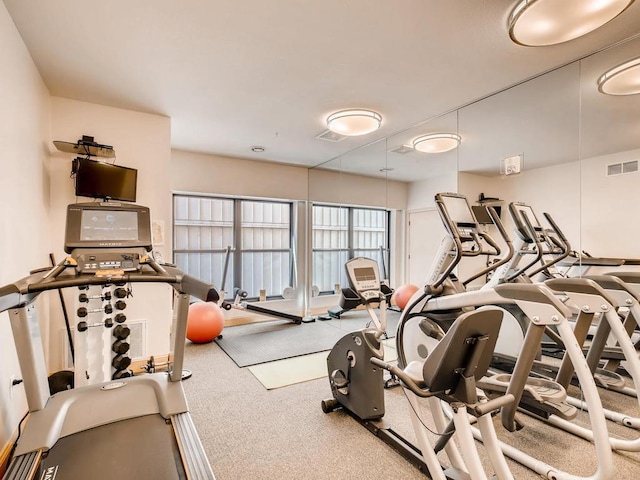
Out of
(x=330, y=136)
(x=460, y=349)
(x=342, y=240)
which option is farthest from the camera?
(x=342, y=240)

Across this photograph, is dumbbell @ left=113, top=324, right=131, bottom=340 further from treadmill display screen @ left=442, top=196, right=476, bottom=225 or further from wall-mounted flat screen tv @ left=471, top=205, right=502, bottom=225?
wall-mounted flat screen tv @ left=471, top=205, right=502, bottom=225

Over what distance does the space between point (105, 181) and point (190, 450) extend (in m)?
2.63

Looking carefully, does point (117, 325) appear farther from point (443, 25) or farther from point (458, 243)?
point (443, 25)

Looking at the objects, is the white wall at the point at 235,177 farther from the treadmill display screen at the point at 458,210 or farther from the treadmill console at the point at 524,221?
the treadmill console at the point at 524,221

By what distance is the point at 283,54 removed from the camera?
2.43 m

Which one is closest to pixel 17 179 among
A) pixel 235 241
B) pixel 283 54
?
pixel 283 54

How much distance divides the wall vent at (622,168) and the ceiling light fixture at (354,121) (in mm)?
2084

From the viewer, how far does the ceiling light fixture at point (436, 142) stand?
3.64 metres

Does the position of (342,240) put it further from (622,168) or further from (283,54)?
(622,168)

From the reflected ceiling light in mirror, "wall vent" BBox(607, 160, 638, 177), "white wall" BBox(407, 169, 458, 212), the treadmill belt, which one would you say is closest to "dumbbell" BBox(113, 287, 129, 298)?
the treadmill belt

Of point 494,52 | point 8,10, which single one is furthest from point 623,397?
point 8,10

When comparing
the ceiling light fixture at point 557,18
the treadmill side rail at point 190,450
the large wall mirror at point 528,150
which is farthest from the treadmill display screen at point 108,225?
the large wall mirror at point 528,150

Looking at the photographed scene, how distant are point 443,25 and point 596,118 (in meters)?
1.57

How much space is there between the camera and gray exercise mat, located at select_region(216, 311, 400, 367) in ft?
12.8
